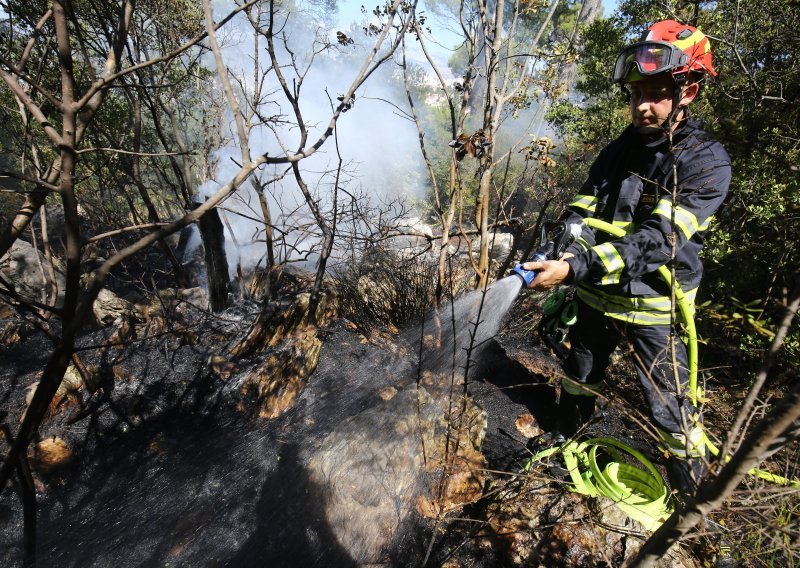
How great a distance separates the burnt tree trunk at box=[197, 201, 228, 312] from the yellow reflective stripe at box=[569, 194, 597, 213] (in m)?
3.51

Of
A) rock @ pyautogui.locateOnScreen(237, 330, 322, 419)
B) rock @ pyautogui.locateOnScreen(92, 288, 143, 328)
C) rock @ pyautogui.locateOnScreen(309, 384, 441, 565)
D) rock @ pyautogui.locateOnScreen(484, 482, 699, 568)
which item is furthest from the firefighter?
rock @ pyautogui.locateOnScreen(92, 288, 143, 328)

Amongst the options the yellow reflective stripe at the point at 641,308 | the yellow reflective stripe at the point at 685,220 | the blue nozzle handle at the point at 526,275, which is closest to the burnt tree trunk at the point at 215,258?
the blue nozzle handle at the point at 526,275

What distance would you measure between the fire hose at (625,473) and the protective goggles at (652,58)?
2.49 ft

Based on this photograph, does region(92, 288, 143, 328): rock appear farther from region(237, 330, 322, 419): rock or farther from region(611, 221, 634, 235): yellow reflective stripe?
region(611, 221, 634, 235): yellow reflective stripe

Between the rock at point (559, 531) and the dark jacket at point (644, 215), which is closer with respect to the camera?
the dark jacket at point (644, 215)

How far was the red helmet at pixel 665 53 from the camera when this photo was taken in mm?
1834

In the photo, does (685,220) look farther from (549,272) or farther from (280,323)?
(280,323)

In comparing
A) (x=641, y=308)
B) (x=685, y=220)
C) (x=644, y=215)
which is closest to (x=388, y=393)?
(x=641, y=308)

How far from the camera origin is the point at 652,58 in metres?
1.89

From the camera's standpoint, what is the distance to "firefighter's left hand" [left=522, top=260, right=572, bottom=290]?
1852mm

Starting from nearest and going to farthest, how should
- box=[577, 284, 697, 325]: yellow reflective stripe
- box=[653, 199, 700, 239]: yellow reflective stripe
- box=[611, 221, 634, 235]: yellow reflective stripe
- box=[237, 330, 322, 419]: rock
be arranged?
1. box=[653, 199, 700, 239]: yellow reflective stripe
2. box=[577, 284, 697, 325]: yellow reflective stripe
3. box=[611, 221, 634, 235]: yellow reflective stripe
4. box=[237, 330, 322, 419]: rock

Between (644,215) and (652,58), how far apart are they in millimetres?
770

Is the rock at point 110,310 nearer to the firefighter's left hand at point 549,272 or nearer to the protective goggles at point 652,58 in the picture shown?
the firefighter's left hand at point 549,272

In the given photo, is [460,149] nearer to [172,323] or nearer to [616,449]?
[616,449]
